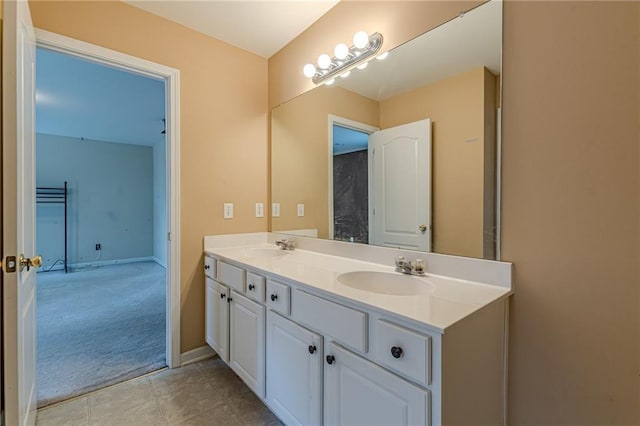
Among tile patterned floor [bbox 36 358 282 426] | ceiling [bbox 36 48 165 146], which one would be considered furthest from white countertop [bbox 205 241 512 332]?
ceiling [bbox 36 48 165 146]

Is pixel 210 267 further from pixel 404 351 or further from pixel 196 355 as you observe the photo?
pixel 404 351

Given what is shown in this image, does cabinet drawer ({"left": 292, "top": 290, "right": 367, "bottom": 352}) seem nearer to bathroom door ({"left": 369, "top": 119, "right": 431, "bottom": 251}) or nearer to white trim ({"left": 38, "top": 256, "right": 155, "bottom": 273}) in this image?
bathroom door ({"left": 369, "top": 119, "right": 431, "bottom": 251})

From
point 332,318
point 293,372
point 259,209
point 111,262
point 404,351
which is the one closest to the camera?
point 404,351

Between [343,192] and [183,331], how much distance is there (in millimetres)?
1520

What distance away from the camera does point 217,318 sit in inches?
77.7

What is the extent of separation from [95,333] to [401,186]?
2883 millimetres

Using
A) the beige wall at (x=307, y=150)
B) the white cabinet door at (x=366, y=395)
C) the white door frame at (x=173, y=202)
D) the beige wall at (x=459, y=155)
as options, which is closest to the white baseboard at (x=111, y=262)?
the white door frame at (x=173, y=202)

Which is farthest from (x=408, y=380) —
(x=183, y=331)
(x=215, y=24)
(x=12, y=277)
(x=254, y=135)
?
(x=215, y=24)

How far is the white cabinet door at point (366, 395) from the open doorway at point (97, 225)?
1559 millimetres

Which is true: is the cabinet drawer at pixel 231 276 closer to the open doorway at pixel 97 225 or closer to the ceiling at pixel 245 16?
the open doorway at pixel 97 225

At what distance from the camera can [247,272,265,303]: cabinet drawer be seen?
5.02 feet

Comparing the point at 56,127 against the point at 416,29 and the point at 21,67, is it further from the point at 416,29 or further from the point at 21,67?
the point at 416,29

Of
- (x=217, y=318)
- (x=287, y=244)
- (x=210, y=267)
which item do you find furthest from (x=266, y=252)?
(x=217, y=318)

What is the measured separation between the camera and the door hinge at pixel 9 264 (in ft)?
3.40
